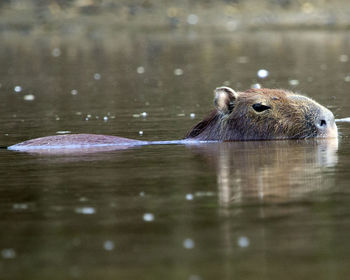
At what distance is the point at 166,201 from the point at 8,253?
1.78 m

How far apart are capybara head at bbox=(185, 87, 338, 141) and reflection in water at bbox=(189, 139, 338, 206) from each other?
0.19 m

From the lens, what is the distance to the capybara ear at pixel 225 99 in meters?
11.3

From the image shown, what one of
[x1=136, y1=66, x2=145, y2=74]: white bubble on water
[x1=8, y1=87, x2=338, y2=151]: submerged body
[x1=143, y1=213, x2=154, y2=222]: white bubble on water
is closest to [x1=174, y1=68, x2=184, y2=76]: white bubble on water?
[x1=136, y1=66, x2=145, y2=74]: white bubble on water

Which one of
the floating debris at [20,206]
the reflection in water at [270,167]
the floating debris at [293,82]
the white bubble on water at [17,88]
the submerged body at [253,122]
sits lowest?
the floating debris at [20,206]

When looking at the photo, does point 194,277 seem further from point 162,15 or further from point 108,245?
point 162,15

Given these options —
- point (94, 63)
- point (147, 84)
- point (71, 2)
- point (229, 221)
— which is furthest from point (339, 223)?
point (71, 2)

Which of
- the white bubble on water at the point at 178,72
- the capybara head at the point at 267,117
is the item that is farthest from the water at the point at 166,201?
the white bubble on water at the point at 178,72

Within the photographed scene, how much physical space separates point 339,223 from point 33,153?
5231 mm

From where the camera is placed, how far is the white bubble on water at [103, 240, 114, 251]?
6047mm

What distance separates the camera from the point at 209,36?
42.7 m

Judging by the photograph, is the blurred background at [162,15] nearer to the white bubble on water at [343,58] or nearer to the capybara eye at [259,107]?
the white bubble on water at [343,58]

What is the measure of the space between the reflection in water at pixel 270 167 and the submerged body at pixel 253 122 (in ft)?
0.66

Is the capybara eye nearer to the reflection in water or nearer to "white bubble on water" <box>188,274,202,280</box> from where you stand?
the reflection in water

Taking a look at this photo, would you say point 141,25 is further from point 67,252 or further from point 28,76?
point 67,252
